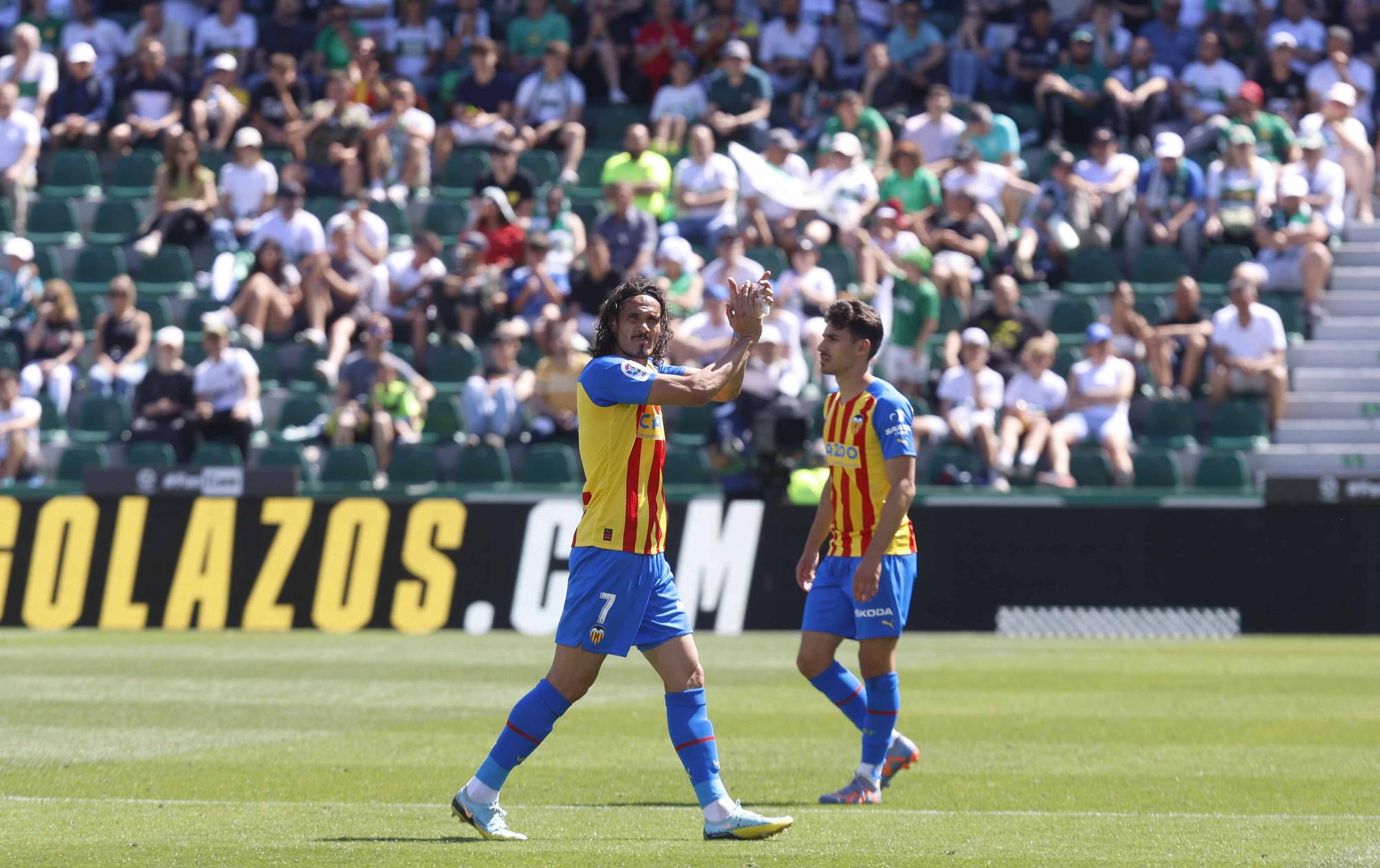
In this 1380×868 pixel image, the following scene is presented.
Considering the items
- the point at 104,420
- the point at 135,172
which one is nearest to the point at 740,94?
the point at 135,172

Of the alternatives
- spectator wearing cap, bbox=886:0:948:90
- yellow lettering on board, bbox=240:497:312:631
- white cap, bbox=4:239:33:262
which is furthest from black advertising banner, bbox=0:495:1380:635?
spectator wearing cap, bbox=886:0:948:90

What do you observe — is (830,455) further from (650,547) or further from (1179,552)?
(1179,552)

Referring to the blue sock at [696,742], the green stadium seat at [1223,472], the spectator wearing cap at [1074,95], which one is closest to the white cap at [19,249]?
the spectator wearing cap at [1074,95]

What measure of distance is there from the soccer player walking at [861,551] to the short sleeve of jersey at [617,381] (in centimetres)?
170

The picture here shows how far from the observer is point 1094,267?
21.2 metres

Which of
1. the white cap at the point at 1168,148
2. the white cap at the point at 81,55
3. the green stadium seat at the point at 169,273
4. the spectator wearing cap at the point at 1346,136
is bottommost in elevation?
the green stadium seat at the point at 169,273

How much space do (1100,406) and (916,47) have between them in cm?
675

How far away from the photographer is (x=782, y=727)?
11.2 metres

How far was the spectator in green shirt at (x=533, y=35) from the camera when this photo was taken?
2423cm

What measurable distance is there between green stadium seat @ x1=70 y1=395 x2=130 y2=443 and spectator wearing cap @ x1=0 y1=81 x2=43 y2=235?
3.99 m

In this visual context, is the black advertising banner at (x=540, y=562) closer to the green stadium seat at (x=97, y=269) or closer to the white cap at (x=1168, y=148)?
the green stadium seat at (x=97, y=269)

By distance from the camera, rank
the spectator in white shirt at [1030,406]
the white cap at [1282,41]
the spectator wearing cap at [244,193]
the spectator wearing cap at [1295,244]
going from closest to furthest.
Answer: the spectator in white shirt at [1030,406] → the spectator wearing cap at [1295,244] → the white cap at [1282,41] → the spectator wearing cap at [244,193]

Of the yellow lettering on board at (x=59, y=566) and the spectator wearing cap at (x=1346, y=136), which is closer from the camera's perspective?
the yellow lettering on board at (x=59, y=566)

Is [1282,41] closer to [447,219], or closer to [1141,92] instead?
[1141,92]
